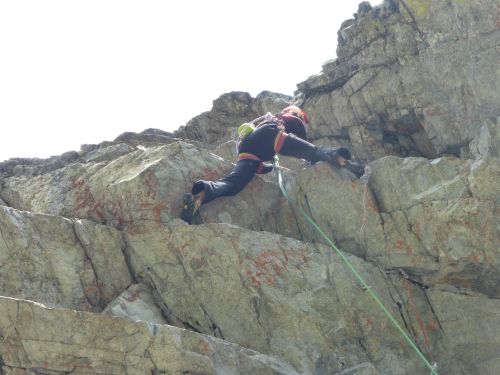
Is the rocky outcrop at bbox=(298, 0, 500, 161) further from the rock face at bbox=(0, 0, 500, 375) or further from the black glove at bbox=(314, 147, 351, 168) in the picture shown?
the black glove at bbox=(314, 147, 351, 168)

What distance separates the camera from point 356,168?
1259 centimetres

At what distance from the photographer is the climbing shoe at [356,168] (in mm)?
12547

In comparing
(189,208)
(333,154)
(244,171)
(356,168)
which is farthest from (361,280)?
(189,208)

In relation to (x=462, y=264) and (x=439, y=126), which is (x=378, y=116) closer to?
(x=439, y=126)

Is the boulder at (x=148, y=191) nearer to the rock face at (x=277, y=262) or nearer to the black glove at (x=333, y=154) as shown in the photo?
the rock face at (x=277, y=262)

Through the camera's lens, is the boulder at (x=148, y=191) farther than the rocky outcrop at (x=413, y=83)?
No

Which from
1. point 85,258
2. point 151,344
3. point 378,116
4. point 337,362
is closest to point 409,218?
point 337,362

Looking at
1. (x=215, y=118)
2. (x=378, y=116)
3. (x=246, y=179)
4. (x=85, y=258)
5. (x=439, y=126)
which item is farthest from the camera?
(x=215, y=118)

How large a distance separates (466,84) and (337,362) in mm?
6956

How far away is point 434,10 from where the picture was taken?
14.5m

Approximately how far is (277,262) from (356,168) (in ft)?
8.42

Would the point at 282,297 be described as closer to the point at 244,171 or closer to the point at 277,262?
the point at 277,262

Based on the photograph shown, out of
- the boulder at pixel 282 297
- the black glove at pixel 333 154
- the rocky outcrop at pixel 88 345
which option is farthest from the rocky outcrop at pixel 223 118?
the rocky outcrop at pixel 88 345

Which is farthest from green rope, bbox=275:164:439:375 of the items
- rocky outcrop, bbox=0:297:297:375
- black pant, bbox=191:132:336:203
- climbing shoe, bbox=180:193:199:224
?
rocky outcrop, bbox=0:297:297:375
